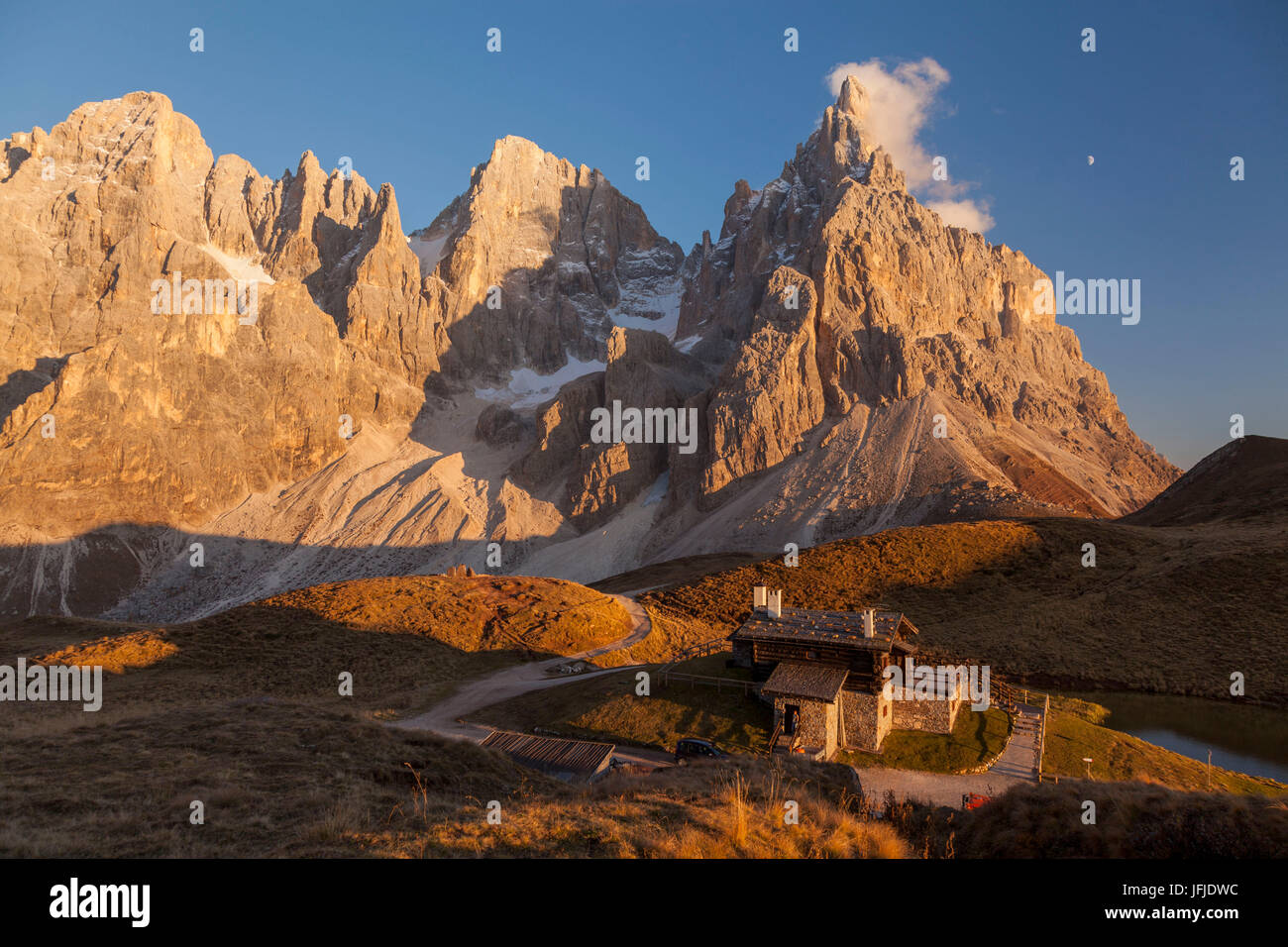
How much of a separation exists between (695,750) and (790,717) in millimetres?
3418

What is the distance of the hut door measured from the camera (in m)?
21.5

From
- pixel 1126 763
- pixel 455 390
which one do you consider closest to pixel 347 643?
pixel 1126 763

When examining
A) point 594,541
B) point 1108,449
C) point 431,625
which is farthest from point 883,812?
point 1108,449

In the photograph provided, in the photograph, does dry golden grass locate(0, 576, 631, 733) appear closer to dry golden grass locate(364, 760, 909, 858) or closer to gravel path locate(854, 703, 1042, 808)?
dry golden grass locate(364, 760, 909, 858)

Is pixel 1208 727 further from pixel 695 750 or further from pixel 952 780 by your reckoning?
pixel 695 750

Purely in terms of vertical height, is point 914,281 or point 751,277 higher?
point 751,277

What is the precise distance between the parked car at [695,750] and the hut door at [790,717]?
7.36 feet

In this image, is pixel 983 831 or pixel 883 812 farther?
pixel 883 812

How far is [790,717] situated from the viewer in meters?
21.6

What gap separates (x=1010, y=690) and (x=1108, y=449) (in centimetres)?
11015

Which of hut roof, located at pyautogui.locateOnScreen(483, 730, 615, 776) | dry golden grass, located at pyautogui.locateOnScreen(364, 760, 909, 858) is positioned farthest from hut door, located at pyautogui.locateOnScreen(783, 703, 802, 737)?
dry golden grass, located at pyautogui.locateOnScreen(364, 760, 909, 858)

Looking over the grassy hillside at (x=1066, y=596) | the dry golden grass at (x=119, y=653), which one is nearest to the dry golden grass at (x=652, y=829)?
the grassy hillside at (x=1066, y=596)

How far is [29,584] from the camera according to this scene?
86562 mm

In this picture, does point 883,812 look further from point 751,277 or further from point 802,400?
point 751,277
